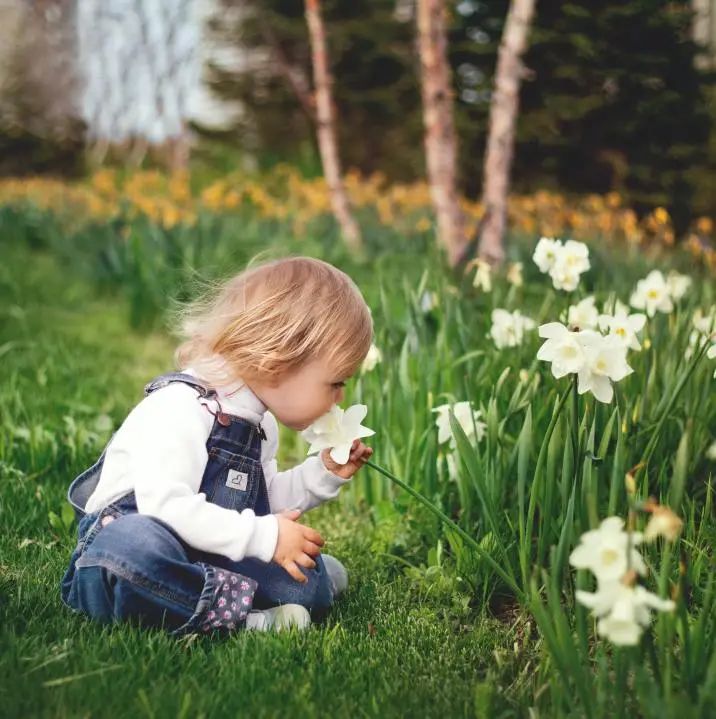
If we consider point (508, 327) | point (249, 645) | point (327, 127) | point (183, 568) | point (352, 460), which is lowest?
point (249, 645)

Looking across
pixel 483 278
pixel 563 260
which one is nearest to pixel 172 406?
pixel 563 260

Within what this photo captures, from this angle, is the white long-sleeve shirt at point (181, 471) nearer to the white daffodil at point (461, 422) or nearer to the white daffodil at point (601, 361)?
the white daffodil at point (461, 422)

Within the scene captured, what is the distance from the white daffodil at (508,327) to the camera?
249 cm

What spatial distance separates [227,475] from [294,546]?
24 cm

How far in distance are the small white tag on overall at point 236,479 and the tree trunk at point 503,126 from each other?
3303 millimetres

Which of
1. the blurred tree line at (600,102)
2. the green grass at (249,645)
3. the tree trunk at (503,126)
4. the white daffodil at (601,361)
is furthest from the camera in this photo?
the blurred tree line at (600,102)

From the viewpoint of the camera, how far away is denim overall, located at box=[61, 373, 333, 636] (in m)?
1.71

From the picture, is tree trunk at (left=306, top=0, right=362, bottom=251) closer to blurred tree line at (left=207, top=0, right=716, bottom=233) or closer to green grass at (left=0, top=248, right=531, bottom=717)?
blurred tree line at (left=207, top=0, right=716, bottom=233)

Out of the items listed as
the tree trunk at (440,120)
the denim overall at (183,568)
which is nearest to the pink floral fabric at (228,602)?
the denim overall at (183,568)

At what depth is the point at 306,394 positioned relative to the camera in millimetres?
1866

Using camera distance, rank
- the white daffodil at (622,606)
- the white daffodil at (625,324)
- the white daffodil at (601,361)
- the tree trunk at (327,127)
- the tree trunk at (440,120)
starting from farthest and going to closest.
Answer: the tree trunk at (327,127), the tree trunk at (440,120), the white daffodil at (625,324), the white daffodil at (601,361), the white daffodil at (622,606)

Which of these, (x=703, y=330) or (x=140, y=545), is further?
(x=703, y=330)

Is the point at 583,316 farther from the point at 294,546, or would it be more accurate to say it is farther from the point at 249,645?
the point at 249,645

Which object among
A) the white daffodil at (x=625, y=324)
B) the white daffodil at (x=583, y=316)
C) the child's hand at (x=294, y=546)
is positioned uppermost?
the white daffodil at (x=625, y=324)
